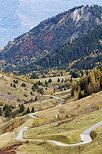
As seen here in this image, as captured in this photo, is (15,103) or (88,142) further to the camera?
(15,103)

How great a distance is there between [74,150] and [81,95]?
9886 cm

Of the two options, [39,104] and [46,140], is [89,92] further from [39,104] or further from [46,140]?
[46,140]

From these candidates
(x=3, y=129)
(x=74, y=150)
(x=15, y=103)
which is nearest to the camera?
(x=74, y=150)

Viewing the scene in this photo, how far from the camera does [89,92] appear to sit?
15625cm

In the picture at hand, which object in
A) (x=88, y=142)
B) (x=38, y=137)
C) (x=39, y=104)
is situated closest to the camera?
(x=88, y=142)

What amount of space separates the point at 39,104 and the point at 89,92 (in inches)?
1255

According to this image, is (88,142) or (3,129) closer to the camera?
(88,142)

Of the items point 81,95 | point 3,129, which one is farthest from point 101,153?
point 81,95

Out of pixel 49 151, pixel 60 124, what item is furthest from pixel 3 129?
pixel 49 151

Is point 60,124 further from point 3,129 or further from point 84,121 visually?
point 3,129

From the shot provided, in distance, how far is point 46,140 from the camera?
62375 mm

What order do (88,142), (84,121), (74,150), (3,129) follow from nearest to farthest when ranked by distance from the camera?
(74,150) < (88,142) < (84,121) < (3,129)

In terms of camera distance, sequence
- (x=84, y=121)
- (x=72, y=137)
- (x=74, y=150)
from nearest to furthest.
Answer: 1. (x=74, y=150)
2. (x=72, y=137)
3. (x=84, y=121)

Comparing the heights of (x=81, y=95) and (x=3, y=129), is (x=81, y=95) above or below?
above
